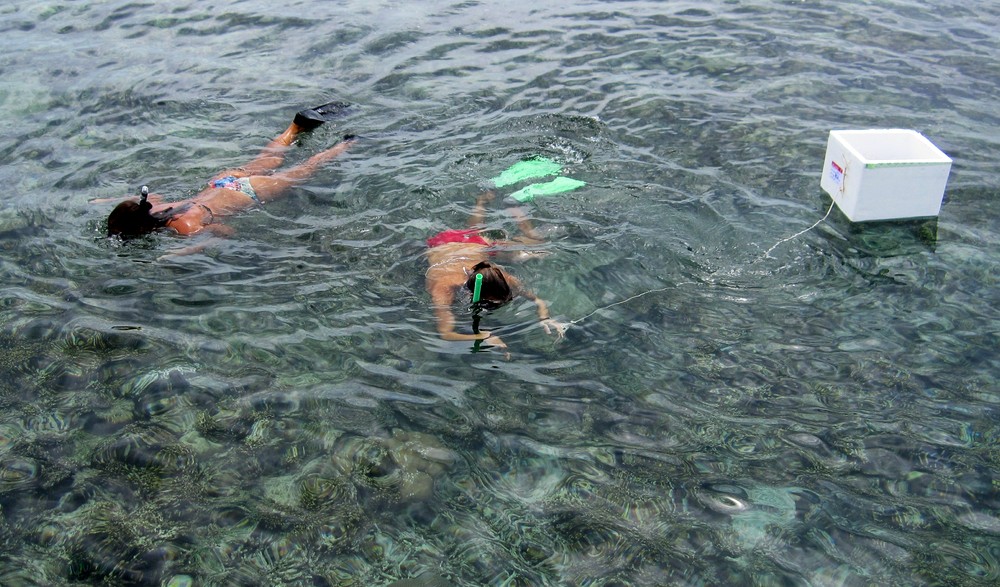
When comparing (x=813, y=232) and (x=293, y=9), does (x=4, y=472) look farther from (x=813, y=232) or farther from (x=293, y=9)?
(x=293, y=9)

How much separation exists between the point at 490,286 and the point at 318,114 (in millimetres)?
3844

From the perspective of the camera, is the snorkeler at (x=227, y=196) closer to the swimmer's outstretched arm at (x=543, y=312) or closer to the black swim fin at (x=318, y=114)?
the black swim fin at (x=318, y=114)

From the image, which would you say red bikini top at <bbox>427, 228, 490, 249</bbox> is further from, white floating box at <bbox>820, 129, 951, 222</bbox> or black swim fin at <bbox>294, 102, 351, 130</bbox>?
white floating box at <bbox>820, 129, 951, 222</bbox>

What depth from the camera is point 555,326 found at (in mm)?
5785

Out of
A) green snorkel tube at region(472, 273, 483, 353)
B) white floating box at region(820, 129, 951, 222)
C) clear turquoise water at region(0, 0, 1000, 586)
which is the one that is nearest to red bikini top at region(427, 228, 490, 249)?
clear turquoise water at region(0, 0, 1000, 586)

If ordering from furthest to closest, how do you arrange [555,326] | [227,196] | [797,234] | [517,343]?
1. [227,196]
2. [797,234]
3. [555,326]
4. [517,343]

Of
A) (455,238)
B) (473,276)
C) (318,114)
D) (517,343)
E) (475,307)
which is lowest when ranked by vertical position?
(517,343)

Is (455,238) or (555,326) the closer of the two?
(555,326)

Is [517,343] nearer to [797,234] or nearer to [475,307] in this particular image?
[475,307]

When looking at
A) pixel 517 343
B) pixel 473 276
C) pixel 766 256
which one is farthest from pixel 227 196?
pixel 766 256

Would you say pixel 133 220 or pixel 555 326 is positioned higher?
pixel 133 220

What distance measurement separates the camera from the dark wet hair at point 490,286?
5.73 meters

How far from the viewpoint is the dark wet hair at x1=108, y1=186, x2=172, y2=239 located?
655 centimetres

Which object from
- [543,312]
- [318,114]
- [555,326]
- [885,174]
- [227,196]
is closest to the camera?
[555,326]
